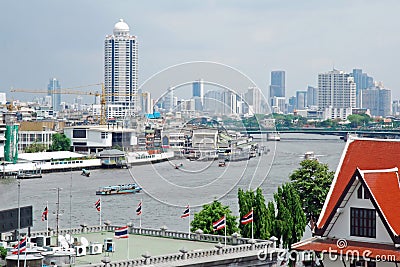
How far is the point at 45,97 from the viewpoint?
183 meters

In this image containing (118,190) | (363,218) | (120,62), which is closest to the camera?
(363,218)

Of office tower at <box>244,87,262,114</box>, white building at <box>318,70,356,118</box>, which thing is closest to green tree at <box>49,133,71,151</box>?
office tower at <box>244,87,262,114</box>

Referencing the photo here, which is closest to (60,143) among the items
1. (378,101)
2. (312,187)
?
(312,187)

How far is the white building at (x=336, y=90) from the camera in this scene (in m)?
166

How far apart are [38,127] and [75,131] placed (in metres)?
6.32

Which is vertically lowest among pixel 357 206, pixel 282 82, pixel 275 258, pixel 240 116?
pixel 275 258

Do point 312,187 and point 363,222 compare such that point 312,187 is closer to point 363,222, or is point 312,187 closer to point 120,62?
point 363,222

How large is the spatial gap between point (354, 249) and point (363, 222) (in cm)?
35

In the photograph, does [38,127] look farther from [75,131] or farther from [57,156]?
[57,156]

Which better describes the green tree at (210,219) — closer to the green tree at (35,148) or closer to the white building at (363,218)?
the white building at (363,218)

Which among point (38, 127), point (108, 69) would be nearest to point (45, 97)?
point (108, 69)

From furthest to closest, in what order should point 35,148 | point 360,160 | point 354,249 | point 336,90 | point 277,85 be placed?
point 336,90 < point 277,85 < point 35,148 < point 360,160 < point 354,249

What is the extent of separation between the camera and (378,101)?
17038 cm

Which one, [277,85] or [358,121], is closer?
[358,121]
